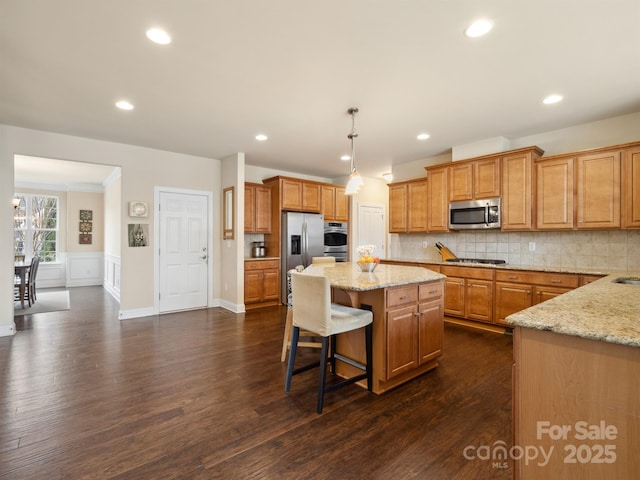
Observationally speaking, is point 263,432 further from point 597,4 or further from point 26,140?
point 26,140

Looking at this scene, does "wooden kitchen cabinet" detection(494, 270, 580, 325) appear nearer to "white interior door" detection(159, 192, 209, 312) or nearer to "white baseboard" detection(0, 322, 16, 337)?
"white interior door" detection(159, 192, 209, 312)

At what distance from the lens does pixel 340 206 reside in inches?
262

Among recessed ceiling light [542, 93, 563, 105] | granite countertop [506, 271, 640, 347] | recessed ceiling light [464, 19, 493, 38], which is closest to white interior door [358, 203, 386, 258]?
recessed ceiling light [542, 93, 563, 105]

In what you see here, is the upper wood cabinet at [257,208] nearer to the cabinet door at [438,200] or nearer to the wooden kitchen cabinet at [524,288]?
the cabinet door at [438,200]

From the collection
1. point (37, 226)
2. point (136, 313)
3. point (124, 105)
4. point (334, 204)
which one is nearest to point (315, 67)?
point (124, 105)

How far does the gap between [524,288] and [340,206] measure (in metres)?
3.82

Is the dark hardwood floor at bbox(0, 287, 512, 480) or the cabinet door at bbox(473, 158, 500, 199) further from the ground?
the cabinet door at bbox(473, 158, 500, 199)

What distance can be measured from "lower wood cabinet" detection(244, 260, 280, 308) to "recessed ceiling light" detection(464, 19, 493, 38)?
4410 mm

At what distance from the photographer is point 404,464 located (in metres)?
1.67

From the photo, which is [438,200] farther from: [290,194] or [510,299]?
[290,194]

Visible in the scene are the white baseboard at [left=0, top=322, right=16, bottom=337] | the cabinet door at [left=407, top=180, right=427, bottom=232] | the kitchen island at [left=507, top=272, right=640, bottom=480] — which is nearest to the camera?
the kitchen island at [left=507, top=272, right=640, bottom=480]

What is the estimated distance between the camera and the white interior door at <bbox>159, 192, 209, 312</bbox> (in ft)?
16.7

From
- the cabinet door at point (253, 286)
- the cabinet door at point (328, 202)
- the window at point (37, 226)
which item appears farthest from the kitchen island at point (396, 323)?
the window at point (37, 226)

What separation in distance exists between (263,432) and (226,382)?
811mm
